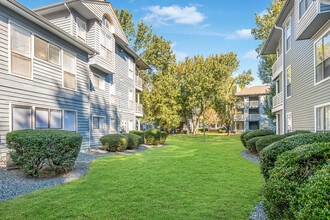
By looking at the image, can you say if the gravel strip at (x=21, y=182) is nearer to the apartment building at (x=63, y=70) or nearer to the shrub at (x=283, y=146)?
the apartment building at (x=63, y=70)

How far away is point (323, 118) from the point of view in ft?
35.4

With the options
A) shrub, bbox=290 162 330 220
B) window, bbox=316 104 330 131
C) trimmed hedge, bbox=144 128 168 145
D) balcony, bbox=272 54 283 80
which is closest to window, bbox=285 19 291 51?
balcony, bbox=272 54 283 80

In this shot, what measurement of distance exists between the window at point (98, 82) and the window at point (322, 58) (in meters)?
13.2

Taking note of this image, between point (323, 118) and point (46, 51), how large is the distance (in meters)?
13.1

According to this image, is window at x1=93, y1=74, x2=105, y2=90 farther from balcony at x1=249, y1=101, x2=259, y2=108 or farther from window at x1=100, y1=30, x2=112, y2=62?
balcony at x1=249, y1=101, x2=259, y2=108

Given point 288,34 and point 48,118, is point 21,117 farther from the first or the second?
point 288,34

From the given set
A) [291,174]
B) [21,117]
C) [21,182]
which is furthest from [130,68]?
[291,174]

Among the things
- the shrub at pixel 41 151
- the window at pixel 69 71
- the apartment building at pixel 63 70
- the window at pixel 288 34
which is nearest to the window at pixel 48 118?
the apartment building at pixel 63 70

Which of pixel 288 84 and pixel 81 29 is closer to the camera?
pixel 81 29

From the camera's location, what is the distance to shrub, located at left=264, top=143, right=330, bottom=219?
2855 mm

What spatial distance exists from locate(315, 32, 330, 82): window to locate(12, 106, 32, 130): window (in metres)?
12.8

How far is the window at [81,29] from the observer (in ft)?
49.8

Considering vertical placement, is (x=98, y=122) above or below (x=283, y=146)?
above

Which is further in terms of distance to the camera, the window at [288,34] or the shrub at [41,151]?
the window at [288,34]
